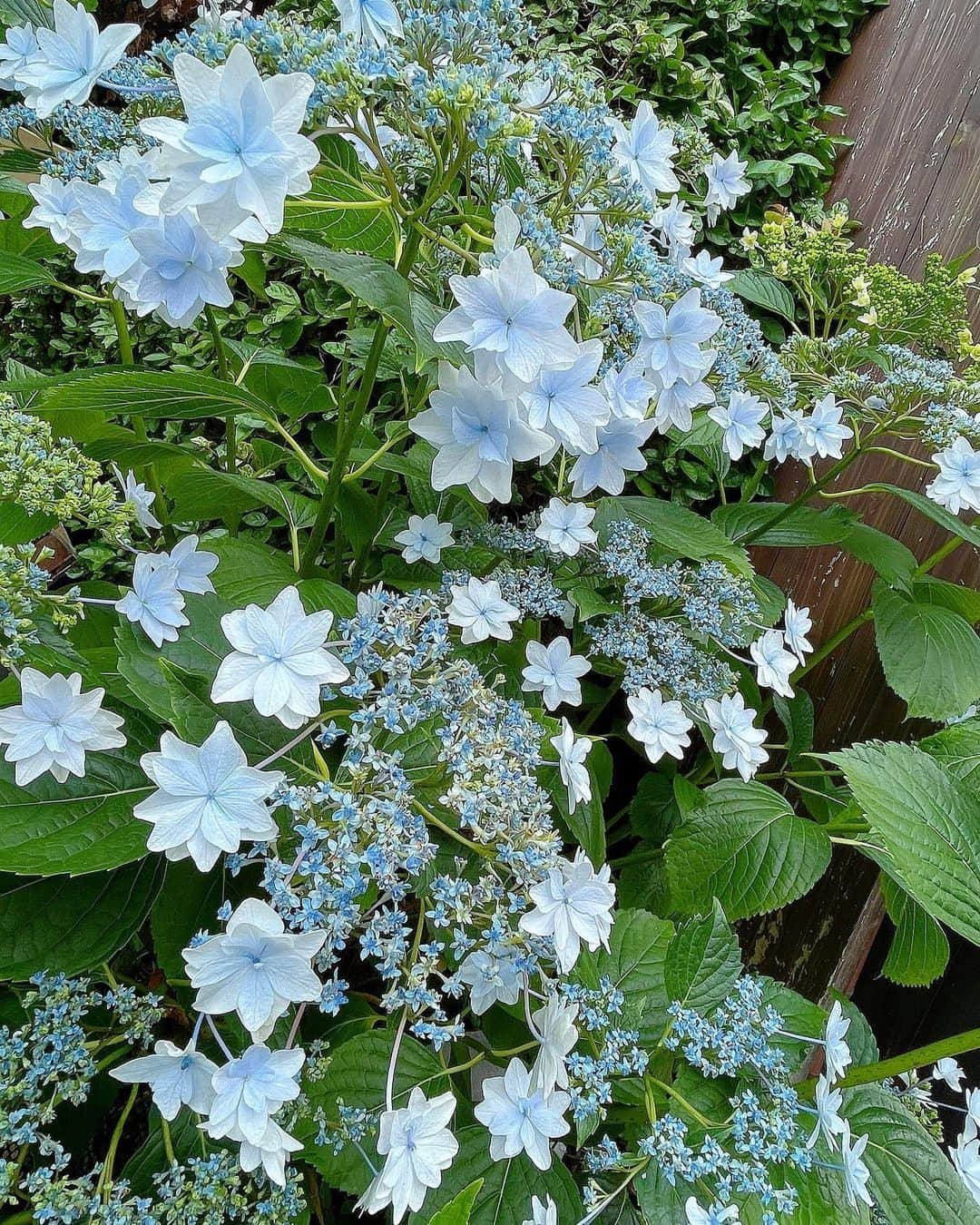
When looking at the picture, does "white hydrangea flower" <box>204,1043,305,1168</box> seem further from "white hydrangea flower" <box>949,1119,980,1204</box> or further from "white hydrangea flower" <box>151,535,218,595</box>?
"white hydrangea flower" <box>949,1119,980,1204</box>

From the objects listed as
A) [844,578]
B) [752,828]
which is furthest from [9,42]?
[844,578]

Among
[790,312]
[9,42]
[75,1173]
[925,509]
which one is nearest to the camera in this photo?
[9,42]

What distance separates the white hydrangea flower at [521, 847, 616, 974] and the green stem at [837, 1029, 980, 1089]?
34 centimetres

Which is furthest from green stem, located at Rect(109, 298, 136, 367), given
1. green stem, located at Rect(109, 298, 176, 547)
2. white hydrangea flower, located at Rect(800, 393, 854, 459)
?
white hydrangea flower, located at Rect(800, 393, 854, 459)

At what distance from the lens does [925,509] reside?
1.21 metres

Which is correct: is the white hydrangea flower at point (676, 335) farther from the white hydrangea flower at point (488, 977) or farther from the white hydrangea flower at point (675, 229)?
the white hydrangea flower at point (488, 977)

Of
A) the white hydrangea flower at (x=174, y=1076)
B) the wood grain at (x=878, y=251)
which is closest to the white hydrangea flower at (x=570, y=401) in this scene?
the white hydrangea flower at (x=174, y=1076)

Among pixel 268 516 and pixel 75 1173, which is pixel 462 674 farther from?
pixel 268 516

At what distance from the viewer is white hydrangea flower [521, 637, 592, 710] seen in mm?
985

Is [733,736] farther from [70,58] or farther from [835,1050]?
[70,58]

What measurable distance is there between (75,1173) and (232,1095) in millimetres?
649

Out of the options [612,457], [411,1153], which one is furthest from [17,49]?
[411,1153]

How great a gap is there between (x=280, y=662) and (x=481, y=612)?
312 millimetres

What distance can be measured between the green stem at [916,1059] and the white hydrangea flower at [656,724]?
1.19 feet
